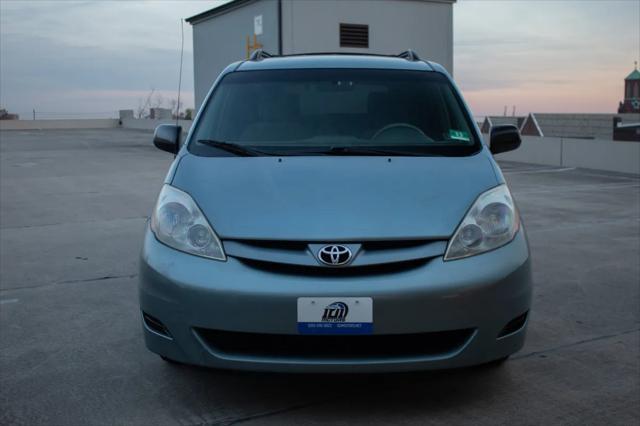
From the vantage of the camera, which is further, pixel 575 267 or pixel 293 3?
pixel 293 3

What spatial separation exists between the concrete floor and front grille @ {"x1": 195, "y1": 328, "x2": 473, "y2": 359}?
1.11ft

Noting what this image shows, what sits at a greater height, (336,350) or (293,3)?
(293,3)

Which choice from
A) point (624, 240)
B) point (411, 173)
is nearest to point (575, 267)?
point (624, 240)

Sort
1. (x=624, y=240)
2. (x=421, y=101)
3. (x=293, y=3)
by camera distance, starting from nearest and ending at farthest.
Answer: (x=421, y=101)
(x=624, y=240)
(x=293, y=3)

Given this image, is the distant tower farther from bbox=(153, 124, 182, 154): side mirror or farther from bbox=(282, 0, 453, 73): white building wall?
bbox=(153, 124, 182, 154): side mirror

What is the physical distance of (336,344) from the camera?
3025 mm

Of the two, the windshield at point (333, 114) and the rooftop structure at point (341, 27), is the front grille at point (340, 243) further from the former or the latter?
the rooftop structure at point (341, 27)

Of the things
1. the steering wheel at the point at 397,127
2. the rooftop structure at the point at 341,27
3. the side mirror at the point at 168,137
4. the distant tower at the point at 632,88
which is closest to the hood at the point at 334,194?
the steering wheel at the point at 397,127

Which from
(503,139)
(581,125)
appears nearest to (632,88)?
(581,125)

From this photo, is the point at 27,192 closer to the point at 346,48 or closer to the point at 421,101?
the point at 421,101

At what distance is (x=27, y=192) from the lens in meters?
11.7

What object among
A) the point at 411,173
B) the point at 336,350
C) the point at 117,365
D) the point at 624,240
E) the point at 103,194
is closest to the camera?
the point at 336,350

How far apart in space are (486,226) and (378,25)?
24668mm

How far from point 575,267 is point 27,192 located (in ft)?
27.4
